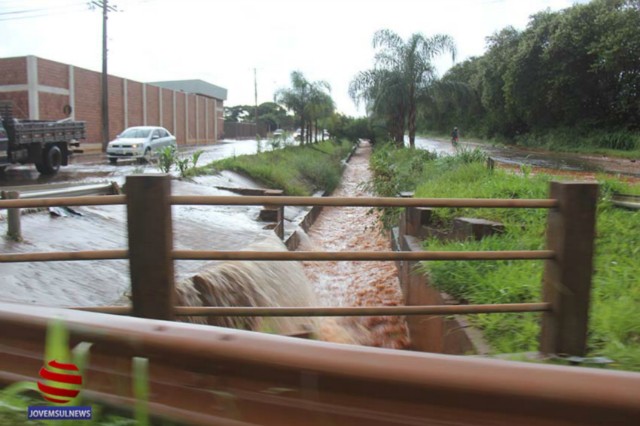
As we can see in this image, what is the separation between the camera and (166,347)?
71.7 inches

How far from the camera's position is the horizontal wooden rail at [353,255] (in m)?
2.88

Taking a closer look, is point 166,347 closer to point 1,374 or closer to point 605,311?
point 1,374

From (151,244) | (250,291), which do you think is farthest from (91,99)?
(151,244)

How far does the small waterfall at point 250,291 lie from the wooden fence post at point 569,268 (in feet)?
7.76

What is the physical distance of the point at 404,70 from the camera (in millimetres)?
23906

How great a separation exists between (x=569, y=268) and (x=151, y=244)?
218cm

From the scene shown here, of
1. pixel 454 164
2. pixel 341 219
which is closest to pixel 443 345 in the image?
pixel 454 164

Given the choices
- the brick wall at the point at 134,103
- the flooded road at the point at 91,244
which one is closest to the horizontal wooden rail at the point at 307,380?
the flooded road at the point at 91,244

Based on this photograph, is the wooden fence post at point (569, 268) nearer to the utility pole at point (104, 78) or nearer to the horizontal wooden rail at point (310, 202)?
the horizontal wooden rail at point (310, 202)

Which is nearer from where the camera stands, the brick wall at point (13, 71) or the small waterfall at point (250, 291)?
the small waterfall at point (250, 291)

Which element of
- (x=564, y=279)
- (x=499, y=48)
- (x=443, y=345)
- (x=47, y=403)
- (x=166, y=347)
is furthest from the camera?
(x=499, y=48)

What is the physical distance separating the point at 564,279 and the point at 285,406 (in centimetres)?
183

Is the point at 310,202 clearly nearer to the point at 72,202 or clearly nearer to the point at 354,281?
the point at 72,202

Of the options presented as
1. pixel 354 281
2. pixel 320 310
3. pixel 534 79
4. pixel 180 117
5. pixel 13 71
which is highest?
pixel 534 79
